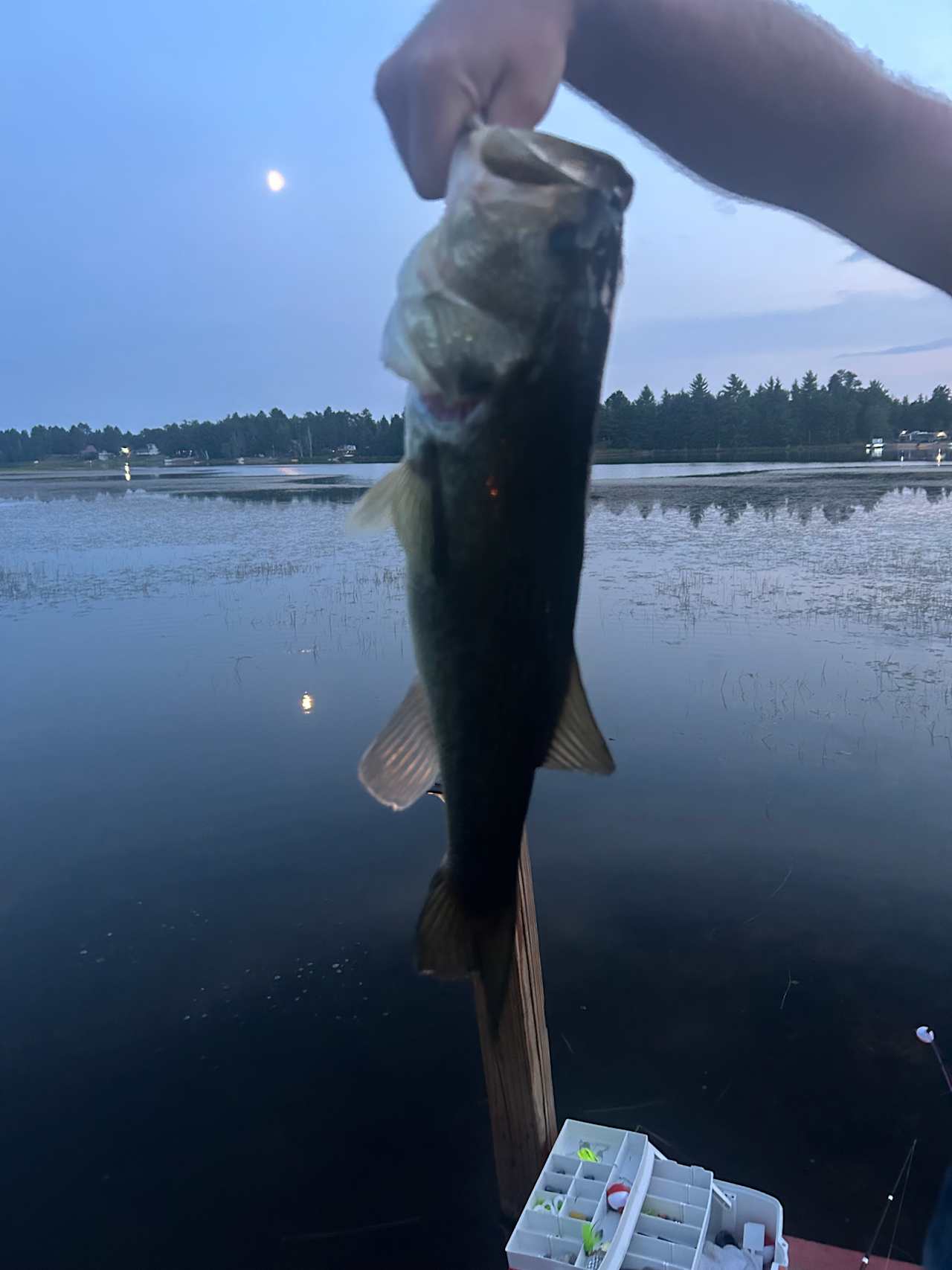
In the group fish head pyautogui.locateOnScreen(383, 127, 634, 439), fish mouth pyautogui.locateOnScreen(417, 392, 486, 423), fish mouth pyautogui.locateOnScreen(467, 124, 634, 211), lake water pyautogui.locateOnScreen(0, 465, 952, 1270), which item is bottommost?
lake water pyautogui.locateOnScreen(0, 465, 952, 1270)

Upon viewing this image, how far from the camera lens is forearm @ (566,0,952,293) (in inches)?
78.3

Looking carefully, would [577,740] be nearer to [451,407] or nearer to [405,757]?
[405,757]

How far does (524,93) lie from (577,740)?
1.33m

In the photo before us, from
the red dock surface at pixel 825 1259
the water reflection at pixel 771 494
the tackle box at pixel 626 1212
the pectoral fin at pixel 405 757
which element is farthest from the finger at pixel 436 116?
the water reflection at pixel 771 494

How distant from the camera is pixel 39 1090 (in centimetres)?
644

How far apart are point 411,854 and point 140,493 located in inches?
2410

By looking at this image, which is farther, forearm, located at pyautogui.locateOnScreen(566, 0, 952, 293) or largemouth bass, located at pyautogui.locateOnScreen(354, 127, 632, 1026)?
forearm, located at pyautogui.locateOnScreen(566, 0, 952, 293)

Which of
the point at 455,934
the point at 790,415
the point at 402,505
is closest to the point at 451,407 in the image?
the point at 402,505

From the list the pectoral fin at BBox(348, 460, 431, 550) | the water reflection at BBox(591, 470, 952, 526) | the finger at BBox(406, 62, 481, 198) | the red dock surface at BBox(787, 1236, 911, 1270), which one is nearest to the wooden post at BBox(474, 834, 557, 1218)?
the red dock surface at BBox(787, 1236, 911, 1270)

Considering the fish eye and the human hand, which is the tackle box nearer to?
the fish eye

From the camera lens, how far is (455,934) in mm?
1977

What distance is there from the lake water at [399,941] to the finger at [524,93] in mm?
5999

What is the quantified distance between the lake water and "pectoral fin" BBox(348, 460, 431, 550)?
5301mm

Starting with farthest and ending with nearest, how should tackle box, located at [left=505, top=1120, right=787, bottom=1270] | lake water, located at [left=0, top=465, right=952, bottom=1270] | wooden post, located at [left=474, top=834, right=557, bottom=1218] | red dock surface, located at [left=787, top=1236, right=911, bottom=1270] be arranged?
lake water, located at [left=0, top=465, right=952, bottom=1270] < red dock surface, located at [left=787, top=1236, right=911, bottom=1270] < wooden post, located at [left=474, top=834, right=557, bottom=1218] < tackle box, located at [left=505, top=1120, right=787, bottom=1270]
